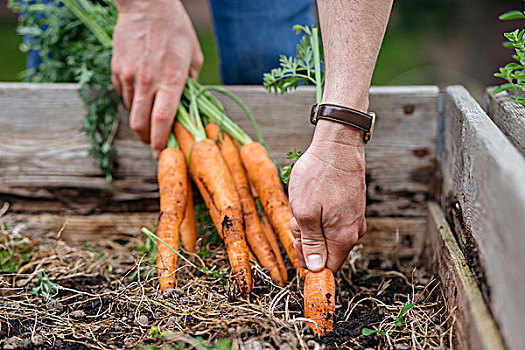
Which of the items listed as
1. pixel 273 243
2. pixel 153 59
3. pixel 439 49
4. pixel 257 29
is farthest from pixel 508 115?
pixel 439 49

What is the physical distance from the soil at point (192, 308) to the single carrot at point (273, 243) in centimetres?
6

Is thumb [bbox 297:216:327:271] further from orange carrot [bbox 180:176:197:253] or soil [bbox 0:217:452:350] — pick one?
orange carrot [bbox 180:176:197:253]

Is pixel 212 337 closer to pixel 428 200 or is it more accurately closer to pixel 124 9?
pixel 428 200

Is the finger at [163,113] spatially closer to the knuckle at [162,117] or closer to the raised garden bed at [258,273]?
the knuckle at [162,117]

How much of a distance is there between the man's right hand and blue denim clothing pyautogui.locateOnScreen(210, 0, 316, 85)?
58 centimetres

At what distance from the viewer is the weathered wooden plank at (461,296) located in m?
1.02

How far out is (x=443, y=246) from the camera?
1515 mm

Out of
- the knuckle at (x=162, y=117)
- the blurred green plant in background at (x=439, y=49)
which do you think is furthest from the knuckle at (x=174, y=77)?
the blurred green plant in background at (x=439, y=49)

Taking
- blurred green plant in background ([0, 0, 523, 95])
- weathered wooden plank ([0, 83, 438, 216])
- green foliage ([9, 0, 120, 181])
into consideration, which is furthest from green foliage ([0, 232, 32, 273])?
blurred green plant in background ([0, 0, 523, 95])

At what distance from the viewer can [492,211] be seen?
103 cm

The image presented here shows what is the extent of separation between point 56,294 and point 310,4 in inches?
69.7

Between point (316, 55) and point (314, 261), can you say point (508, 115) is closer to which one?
point (316, 55)

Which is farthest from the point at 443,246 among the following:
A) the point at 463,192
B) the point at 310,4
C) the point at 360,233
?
the point at 310,4

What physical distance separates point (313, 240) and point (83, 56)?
1.38 meters
